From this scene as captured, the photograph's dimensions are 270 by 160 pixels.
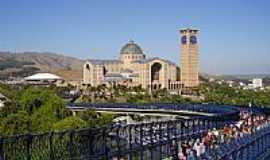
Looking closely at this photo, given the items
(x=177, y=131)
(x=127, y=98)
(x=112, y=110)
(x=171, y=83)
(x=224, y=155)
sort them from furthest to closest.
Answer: (x=171, y=83), (x=127, y=98), (x=112, y=110), (x=177, y=131), (x=224, y=155)

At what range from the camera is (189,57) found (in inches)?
7589

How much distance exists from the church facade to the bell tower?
5.84 ft

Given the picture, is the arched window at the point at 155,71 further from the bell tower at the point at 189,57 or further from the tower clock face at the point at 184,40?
the tower clock face at the point at 184,40

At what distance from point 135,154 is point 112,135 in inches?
72.3

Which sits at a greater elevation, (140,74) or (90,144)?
(140,74)

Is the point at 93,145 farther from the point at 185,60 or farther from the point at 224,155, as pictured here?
the point at 185,60

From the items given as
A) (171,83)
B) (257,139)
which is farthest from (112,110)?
(171,83)

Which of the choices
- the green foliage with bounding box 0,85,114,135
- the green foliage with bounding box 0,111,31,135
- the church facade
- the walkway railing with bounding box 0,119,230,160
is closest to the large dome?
the church facade

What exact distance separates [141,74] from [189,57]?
20.7m

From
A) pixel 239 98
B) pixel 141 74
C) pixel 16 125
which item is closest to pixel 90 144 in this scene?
pixel 16 125

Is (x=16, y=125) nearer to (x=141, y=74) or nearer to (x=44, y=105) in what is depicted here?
(x=44, y=105)

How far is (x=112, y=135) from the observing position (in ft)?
103

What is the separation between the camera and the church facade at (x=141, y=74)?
17862 cm

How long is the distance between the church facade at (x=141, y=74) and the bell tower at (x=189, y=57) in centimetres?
178
